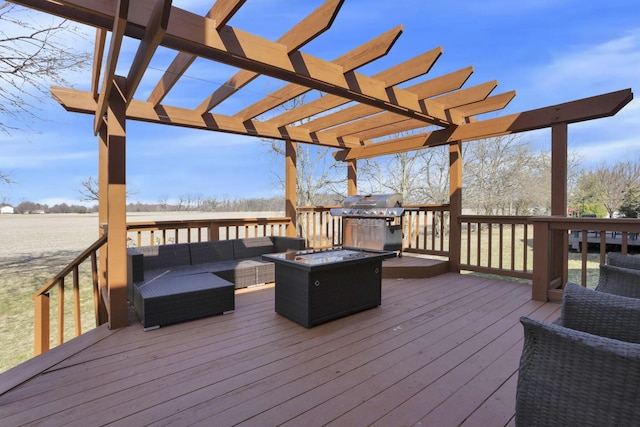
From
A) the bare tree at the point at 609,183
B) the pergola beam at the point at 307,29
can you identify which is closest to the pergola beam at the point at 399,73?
the pergola beam at the point at 307,29

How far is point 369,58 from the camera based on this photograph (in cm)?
297

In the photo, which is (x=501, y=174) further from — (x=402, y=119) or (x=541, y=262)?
(x=541, y=262)

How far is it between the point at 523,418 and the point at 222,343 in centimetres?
214

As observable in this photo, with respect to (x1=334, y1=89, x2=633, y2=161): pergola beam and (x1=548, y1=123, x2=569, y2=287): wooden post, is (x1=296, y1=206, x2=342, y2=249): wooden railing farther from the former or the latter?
(x1=548, y1=123, x2=569, y2=287): wooden post

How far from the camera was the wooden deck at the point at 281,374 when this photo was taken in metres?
1.65

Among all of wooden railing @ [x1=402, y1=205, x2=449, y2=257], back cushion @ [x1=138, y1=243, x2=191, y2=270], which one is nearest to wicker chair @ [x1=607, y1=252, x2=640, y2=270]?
wooden railing @ [x1=402, y1=205, x2=449, y2=257]

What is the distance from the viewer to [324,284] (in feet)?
9.53

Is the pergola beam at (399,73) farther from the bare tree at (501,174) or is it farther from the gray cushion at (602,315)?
the bare tree at (501,174)

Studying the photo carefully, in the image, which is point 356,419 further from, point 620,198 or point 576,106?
point 620,198

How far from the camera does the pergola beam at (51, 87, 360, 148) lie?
3.67m

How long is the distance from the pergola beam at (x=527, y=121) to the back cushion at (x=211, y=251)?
356 centimetres

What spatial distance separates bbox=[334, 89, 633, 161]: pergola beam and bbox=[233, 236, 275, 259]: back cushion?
297 cm

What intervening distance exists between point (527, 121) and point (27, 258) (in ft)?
40.3

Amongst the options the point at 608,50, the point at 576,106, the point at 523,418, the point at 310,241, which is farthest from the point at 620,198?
the point at 523,418
